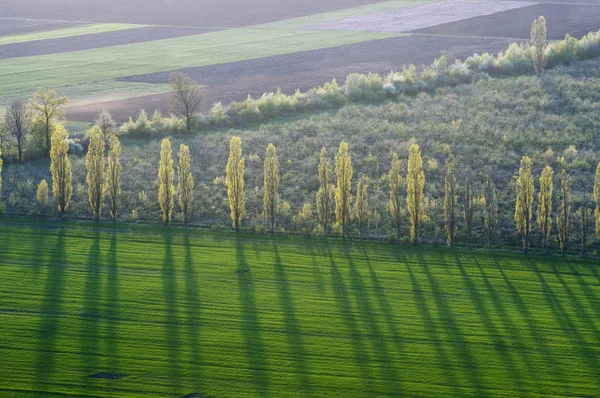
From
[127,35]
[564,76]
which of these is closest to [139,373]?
[564,76]

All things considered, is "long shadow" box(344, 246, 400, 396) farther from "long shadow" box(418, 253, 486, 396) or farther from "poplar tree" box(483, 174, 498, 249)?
"poplar tree" box(483, 174, 498, 249)

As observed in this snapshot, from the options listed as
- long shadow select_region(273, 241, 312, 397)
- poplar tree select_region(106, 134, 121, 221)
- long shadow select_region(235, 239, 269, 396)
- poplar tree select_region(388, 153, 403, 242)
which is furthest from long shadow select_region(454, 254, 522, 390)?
poplar tree select_region(106, 134, 121, 221)

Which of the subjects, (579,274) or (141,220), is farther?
(141,220)

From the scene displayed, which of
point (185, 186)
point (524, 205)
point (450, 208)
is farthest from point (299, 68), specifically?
point (524, 205)

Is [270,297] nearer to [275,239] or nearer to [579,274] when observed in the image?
[275,239]

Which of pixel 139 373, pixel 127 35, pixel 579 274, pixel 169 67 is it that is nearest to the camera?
pixel 139 373
